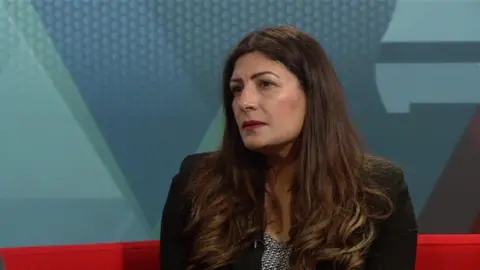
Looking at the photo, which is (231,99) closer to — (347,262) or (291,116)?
(291,116)

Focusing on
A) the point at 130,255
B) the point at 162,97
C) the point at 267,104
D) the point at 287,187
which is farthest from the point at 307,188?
the point at 162,97

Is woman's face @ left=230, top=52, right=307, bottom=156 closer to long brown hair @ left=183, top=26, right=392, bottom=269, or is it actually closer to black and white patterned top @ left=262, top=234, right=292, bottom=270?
long brown hair @ left=183, top=26, right=392, bottom=269

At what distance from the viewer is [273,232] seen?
120cm

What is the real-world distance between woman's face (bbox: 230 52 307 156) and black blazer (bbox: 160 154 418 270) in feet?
0.67

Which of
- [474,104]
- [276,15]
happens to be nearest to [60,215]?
[276,15]

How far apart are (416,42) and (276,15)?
1.25 feet

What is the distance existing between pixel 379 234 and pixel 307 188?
17 centimetres

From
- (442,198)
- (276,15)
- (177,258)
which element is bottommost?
(442,198)

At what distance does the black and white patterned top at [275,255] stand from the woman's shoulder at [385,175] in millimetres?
222

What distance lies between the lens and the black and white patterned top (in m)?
1.17

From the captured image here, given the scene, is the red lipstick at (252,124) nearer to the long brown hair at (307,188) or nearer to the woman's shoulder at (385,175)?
the long brown hair at (307,188)

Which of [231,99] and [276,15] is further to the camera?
[276,15]

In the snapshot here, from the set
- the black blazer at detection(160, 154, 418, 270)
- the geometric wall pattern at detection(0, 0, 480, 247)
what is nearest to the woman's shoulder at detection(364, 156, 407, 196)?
the black blazer at detection(160, 154, 418, 270)

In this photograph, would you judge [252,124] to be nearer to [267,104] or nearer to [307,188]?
[267,104]
